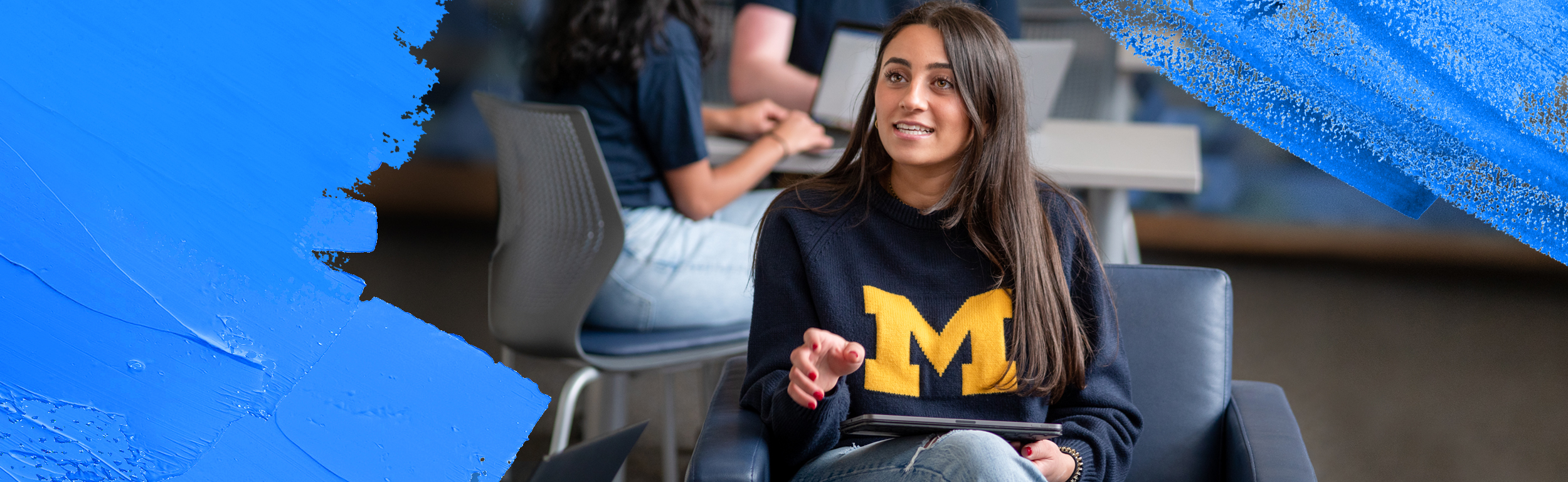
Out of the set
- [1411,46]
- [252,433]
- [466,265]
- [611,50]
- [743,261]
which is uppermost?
[1411,46]

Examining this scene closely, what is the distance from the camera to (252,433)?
904mm

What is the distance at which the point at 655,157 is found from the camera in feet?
5.54

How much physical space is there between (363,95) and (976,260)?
0.61 m

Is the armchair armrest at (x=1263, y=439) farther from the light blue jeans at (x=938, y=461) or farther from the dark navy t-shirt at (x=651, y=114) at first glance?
the dark navy t-shirt at (x=651, y=114)

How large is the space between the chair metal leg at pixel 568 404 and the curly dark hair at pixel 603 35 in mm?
464

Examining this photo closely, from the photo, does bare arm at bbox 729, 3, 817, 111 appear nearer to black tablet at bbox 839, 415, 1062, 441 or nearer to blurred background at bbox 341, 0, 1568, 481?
blurred background at bbox 341, 0, 1568, 481

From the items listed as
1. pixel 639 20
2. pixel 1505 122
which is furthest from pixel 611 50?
pixel 1505 122

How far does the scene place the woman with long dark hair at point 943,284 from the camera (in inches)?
39.8

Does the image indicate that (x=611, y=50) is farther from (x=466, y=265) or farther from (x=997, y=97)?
(x=466, y=265)

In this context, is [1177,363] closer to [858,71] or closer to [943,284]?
[943,284]

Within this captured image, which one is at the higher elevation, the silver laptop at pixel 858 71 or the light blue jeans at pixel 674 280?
the silver laptop at pixel 858 71

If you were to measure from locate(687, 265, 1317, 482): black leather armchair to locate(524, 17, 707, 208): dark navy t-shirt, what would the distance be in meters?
0.52

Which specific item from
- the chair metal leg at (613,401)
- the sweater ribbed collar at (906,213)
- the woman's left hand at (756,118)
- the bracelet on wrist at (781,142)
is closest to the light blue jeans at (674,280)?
the chair metal leg at (613,401)

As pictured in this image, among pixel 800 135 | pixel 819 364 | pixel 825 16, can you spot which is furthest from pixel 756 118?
pixel 819 364
